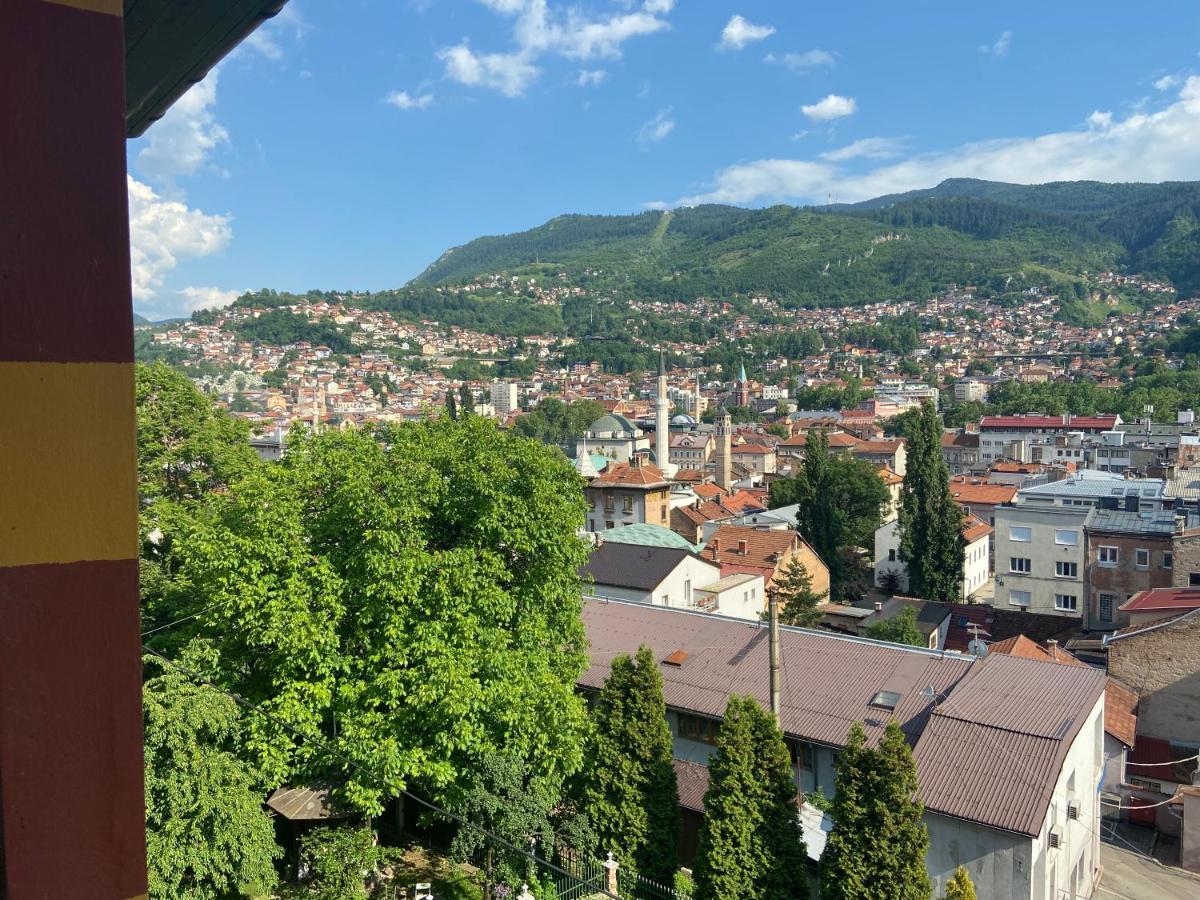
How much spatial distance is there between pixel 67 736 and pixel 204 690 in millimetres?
9933

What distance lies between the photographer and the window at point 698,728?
14.3 metres

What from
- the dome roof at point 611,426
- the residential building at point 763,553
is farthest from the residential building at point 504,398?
the residential building at point 763,553

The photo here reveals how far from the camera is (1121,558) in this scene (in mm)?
25484

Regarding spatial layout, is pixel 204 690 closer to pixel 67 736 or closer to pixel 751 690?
pixel 751 690

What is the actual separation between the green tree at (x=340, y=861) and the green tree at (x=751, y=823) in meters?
4.18

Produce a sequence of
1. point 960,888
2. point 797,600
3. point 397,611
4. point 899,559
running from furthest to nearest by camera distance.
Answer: point 899,559, point 797,600, point 397,611, point 960,888

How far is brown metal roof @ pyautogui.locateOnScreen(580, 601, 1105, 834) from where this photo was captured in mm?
10953

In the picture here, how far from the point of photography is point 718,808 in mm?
10500

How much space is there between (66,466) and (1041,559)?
30.8m

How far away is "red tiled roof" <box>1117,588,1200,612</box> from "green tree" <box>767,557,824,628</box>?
7.77 metres

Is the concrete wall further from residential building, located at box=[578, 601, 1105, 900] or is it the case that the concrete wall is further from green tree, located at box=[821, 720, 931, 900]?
green tree, located at box=[821, 720, 931, 900]

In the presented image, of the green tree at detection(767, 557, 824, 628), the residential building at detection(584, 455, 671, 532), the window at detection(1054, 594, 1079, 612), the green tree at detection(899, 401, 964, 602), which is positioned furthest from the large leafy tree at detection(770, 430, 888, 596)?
the window at detection(1054, 594, 1079, 612)

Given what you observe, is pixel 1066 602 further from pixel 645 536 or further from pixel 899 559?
pixel 645 536

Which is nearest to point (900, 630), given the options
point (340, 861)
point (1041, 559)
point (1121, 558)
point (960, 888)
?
point (1121, 558)
